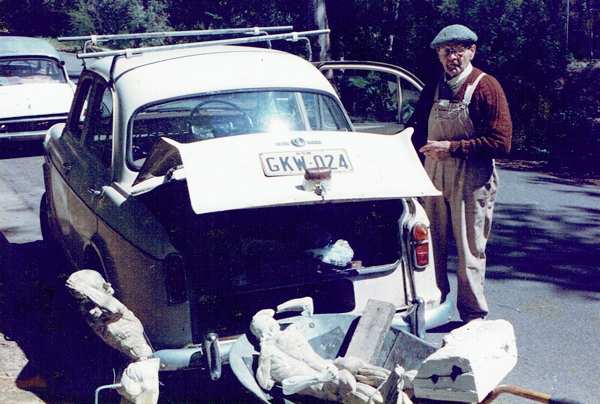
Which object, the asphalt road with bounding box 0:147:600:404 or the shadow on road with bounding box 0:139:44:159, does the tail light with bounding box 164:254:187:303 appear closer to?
the asphalt road with bounding box 0:147:600:404

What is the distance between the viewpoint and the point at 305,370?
318 cm

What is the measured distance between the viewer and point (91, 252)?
175 inches

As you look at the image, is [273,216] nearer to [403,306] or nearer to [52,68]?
[403,306]

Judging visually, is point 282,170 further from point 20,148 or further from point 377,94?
point 20,148

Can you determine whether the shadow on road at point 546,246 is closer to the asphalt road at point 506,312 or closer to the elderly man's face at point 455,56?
the asphalt road at point 506,312

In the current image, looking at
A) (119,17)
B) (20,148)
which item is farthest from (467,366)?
(119,17)

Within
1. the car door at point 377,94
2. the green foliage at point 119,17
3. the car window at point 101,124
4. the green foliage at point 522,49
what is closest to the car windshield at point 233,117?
the car window at point 101,124

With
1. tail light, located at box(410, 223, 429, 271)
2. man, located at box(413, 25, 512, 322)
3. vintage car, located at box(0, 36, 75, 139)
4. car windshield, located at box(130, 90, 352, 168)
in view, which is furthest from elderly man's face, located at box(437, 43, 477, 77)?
vintage car, located at box(0, 36, 75, 139)

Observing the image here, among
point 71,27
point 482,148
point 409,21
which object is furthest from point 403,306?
point 71,27

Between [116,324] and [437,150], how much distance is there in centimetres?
236

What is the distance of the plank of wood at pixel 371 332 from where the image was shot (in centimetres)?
341

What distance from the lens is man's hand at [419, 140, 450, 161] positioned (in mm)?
4461

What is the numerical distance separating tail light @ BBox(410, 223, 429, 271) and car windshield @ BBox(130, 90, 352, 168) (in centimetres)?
119

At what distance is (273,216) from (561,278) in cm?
304
